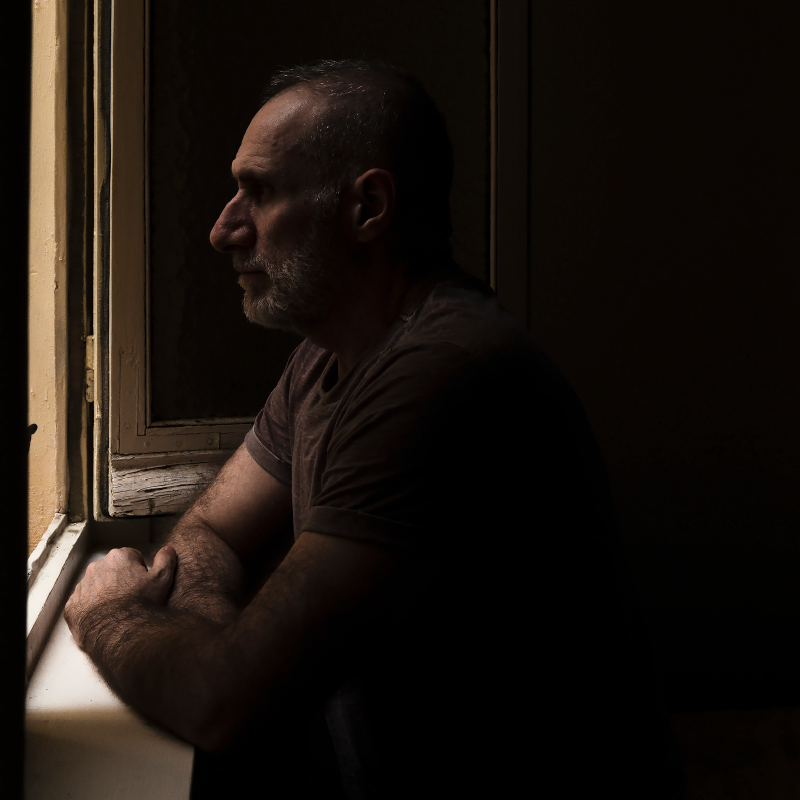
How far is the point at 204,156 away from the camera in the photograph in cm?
165

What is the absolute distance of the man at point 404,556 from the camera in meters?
0.87

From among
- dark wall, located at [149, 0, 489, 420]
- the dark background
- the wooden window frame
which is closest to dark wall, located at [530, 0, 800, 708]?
the dark background

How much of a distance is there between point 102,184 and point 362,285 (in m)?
0.68

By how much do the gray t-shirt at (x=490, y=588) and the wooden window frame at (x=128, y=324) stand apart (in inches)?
30.1

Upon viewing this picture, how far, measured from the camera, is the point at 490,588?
0.95m

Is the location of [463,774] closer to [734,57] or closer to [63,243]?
[63,243]

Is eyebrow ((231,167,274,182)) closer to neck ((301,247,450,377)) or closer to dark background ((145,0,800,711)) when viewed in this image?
neck ((301,247,450,377))

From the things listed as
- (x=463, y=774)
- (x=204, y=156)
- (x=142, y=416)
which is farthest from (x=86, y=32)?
A: (x=463, y=774)

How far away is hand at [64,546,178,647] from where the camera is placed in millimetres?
1176

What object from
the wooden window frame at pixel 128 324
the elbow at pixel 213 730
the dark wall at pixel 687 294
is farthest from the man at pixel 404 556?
the dark wall at pixel 687 294

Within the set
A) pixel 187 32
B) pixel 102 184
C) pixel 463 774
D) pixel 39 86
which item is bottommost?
pixel 463 774

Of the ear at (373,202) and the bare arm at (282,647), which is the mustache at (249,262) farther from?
the bare arm at (282,647)

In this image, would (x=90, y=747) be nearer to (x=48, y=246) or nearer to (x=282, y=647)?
(x=282, y=647)

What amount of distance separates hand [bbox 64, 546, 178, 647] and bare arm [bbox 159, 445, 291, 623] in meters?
0.06
